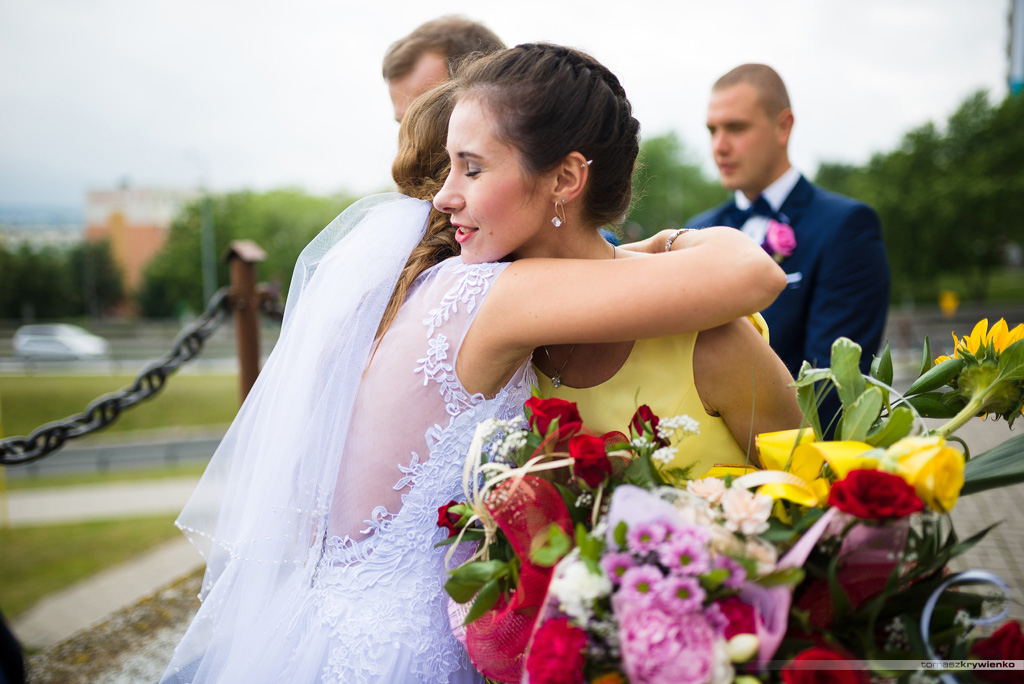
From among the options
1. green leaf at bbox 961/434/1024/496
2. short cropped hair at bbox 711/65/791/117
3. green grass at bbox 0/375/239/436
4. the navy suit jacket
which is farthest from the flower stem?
green grass at bbox 0/375/239/436

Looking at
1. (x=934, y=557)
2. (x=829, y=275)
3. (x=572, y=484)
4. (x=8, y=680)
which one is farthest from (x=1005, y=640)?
(x=8, y=680)

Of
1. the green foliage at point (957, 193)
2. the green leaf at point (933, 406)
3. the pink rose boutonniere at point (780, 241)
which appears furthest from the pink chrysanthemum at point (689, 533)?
the green foliage at point (957, 193)

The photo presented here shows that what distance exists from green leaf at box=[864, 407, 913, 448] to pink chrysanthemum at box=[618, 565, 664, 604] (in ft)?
1.77

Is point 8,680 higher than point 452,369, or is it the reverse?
point 452,369

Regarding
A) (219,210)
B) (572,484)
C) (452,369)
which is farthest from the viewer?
(219,210)

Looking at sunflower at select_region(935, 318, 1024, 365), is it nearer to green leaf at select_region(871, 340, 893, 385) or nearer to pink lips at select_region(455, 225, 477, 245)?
green leaf at select_region(871, 340, 893, 385)

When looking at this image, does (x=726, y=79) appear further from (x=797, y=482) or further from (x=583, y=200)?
(x=797, y=482)

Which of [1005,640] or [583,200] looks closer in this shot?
[1005,640]

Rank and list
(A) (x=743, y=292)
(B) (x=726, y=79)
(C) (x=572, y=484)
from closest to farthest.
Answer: (C) (x=572, y=484) < (A) (x=743, y=292) < (B) (x=726, y=79)

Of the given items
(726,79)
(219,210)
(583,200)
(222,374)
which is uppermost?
(726,79)

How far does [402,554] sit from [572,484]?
689 mm

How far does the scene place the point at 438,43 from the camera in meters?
3.27

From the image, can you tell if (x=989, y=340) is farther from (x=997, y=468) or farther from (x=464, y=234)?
(x=464, y=234)

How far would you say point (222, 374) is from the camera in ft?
98.0
